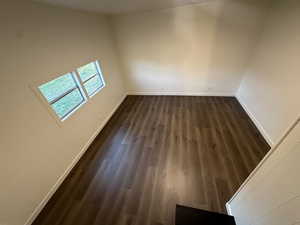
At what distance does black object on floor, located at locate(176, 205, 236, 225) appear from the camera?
1.45 metres

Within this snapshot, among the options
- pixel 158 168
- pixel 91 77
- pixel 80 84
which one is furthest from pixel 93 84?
pixel 158 168

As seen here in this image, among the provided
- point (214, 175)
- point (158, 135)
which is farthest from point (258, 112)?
point (158, 135)

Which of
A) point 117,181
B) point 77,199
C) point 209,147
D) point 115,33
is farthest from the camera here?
point 115,33

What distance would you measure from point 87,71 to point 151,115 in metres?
1.68

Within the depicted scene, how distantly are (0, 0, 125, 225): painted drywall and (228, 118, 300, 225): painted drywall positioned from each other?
2.34 metres

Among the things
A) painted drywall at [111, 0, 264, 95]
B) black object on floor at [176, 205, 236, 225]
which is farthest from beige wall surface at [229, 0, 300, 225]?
painted drywall at [111, 0, 264, 95]

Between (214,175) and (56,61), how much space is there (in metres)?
2.77

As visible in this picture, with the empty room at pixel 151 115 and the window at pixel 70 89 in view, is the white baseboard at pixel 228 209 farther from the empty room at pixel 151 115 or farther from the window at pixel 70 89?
the window at pixel 70 89

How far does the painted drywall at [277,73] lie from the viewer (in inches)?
74.8

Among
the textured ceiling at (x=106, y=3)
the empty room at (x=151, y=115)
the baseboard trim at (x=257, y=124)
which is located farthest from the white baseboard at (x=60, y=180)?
the baseboard trim at (x=257, y=124)

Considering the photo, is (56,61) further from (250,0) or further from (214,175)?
(250,0)

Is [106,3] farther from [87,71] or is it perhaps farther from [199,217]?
[199,217]

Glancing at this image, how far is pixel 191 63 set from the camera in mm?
3396

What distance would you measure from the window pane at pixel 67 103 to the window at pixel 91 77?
0.26 metres
